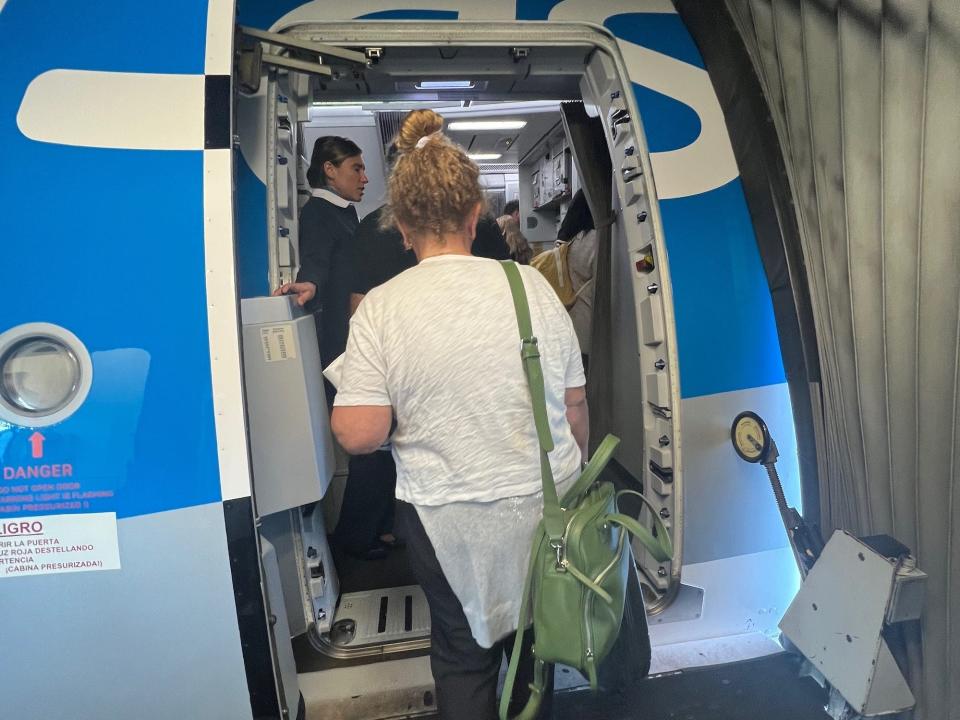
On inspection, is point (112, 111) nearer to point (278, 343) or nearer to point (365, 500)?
point (278, 343)

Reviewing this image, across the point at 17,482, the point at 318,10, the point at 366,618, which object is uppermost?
the point at 318,10

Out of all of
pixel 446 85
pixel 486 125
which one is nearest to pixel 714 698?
pixel 446 85

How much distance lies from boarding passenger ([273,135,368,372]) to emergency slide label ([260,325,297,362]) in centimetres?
35

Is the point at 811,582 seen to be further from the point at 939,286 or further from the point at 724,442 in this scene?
the point at 939,286

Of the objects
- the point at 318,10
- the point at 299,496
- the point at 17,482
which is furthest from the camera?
the point at 318,10

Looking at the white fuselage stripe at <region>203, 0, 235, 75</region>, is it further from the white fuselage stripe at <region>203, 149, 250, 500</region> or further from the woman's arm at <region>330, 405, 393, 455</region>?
the woman's arm at <region>330, 405, 393, 455</region>

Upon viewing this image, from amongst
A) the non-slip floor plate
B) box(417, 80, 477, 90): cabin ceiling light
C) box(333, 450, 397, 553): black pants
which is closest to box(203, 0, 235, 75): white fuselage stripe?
box(417, 80, 477, 90): cabin ceiling light

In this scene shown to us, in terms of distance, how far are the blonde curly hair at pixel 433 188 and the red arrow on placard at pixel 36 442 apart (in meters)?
1.06

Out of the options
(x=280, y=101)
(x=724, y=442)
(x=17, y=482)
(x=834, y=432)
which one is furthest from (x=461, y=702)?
(x=280, y=101)

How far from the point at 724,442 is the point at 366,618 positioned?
172 cm

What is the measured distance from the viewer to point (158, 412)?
129 centimetres

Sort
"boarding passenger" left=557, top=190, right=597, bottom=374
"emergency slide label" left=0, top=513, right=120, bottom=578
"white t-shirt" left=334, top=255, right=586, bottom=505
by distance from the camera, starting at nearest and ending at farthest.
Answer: "white t-shirt" left=334, top=255, right=586, bottom=505, "emergency slide label" left=0, top=513, right=120, bottom=578, "boarding passenger" left=557, top=190, right=597, bottom=374

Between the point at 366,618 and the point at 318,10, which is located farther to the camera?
the point at 366,618

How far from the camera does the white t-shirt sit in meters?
1.13
